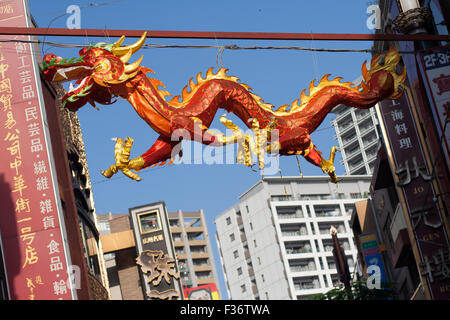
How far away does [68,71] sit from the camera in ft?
34.1

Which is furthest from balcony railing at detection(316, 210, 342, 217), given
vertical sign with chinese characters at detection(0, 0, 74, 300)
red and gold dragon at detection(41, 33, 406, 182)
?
red and gold dragon at detection(41, 33, 406, 182)

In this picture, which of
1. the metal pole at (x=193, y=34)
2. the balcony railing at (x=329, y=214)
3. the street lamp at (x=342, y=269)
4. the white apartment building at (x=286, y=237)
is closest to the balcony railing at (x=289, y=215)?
the white apartment building at (x=286, y=237)

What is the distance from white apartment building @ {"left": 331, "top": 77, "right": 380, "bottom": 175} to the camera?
118 meters

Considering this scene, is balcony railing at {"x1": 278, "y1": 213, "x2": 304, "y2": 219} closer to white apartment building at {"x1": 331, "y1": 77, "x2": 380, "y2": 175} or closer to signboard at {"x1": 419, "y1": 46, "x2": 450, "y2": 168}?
white apartment building at {"x1": 331, "y1": 77, "x2": 380, "y2": 175}

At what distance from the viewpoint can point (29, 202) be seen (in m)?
18.4

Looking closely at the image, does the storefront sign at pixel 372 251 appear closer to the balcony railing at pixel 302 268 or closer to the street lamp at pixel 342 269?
the street lamp at pixel 342 269

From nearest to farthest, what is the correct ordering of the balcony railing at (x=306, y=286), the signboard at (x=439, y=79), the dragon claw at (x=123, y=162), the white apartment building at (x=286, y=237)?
1. the dragon claw at (x=123, y=162)
2. the signboard at (x=439, y=79)
3. the balcony railing at (x=306, y=286)
4. the white apartment building at (x=286, y=237)

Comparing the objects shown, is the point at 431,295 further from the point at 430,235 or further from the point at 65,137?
the point at 65,137

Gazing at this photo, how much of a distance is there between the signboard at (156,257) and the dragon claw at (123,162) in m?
29.7

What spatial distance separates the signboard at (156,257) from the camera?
39844mm

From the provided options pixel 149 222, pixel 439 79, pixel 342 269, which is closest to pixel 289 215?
pixel 149 222

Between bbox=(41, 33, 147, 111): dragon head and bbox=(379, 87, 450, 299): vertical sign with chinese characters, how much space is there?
44.4 ft

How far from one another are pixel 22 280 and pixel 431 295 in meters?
11.6
